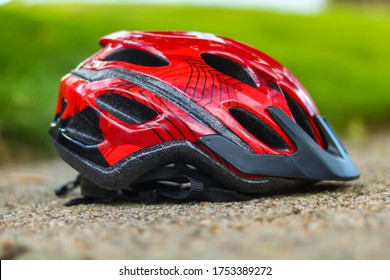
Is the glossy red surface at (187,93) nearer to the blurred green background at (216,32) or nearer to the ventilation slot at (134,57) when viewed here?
the ventilation slot at (134,57)

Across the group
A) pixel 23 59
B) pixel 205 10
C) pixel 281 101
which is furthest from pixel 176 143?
pixel 205 10

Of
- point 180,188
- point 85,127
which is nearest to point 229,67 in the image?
point 180,188

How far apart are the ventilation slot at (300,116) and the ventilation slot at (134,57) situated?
0.94 m

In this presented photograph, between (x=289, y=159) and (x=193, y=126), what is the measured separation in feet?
2.13

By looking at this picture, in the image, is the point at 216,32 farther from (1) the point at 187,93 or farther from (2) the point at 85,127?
(1) the point at 187,93

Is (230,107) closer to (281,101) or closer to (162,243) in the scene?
(281,101)

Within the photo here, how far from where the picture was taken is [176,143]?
345cm

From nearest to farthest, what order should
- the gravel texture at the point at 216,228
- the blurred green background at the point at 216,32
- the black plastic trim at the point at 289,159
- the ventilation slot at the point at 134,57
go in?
the gravel texture at the point at 216,228 < the black plastic trim at the point at 289,159 < the ventilation slot at the point at 134,57 < the blurred green background at the point at 216,32

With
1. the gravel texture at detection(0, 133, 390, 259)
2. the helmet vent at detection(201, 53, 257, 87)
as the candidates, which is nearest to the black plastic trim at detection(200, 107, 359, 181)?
the gravel texture at detection(0, 133, 390, 259)

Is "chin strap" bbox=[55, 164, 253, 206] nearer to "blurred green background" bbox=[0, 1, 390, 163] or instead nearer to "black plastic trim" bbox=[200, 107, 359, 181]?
"black plastic trim" bbox=[200, 107, 359, 181]

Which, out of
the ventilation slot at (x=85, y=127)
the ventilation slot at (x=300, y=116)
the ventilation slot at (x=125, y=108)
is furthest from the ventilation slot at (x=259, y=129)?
the ventilation slot at (x=85, y=127)

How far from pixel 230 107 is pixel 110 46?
1.05m

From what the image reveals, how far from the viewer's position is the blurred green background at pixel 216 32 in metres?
8.52

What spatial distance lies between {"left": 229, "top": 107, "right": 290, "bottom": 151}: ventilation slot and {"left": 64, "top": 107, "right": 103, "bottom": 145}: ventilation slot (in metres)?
0.89
